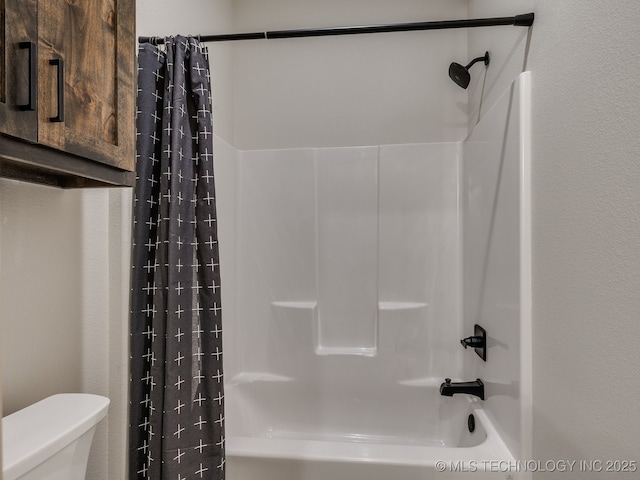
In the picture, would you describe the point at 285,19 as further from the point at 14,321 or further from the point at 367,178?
the point at 14,321

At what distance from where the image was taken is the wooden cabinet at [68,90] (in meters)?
0.67

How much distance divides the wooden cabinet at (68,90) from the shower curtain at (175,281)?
27 cm

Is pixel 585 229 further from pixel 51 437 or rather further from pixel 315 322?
pixel 315 322

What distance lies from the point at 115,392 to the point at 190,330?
1.01 feet

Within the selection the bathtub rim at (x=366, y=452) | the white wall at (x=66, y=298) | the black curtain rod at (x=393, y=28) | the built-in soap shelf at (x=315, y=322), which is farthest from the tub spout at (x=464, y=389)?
the black curtain rod at (x=393, y=28)

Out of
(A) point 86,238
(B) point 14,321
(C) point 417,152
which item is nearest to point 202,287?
(A) point 86,238

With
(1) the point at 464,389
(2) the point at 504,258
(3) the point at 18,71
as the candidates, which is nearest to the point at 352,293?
(1) the point at 464,389

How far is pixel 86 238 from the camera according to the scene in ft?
3.92

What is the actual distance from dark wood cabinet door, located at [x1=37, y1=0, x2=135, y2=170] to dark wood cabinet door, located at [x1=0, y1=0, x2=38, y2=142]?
0.03 m

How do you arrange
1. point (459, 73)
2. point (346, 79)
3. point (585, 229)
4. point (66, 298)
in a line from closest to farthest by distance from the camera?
point (585, 229), point (66, 298), point (459, 73), point (346, 79)

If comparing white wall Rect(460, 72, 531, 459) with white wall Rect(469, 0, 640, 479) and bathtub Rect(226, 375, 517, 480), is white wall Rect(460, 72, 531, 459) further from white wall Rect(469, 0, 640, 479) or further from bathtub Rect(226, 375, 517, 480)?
bathtub Rect(226, 375, 517, 480)

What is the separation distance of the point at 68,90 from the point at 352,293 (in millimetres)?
1828

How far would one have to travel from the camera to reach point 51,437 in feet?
2.72

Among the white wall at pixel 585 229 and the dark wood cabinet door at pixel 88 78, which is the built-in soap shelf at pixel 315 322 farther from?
the dark wood cabinet door at pixel 88 78
